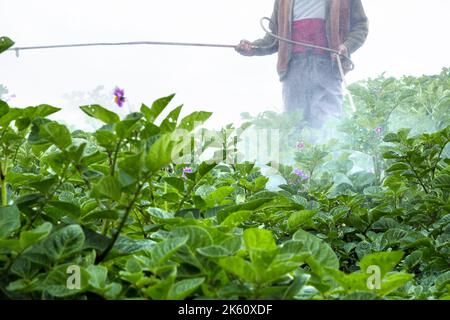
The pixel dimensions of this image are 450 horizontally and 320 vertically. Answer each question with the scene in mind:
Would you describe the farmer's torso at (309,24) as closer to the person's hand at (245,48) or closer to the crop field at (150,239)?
the person's hand at (245,48)

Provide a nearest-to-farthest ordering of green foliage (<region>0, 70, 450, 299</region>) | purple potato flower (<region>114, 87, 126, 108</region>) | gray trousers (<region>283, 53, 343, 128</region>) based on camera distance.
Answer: green foliage (<region>0, 70, 450, 299</region>), purple potato flower (<region>114, 87, 126, 108</region>), gray trousers (<region>283, 53, 343, 128</region>)

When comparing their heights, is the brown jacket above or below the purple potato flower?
above

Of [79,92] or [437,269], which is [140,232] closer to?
[437,269]

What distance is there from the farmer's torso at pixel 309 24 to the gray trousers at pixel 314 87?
2.4 inches

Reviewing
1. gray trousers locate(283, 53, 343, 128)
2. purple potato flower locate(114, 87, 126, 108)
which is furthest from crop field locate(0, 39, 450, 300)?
gray trousers locate(283, 53, 343, 128)

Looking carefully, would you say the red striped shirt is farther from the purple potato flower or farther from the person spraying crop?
the purple potato flower

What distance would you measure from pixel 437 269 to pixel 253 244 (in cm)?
31

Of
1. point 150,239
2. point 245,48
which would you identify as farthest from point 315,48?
point 150,239

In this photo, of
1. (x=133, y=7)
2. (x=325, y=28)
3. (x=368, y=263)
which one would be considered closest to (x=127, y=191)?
(x=368, y=263)

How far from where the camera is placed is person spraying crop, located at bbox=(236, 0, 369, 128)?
3.30 metres

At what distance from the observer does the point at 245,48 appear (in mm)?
3348

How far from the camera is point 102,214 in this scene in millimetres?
340

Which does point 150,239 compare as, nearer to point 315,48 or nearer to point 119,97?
point 119,97

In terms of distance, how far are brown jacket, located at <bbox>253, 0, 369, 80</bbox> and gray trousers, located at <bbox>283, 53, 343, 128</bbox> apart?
0.23 feet
